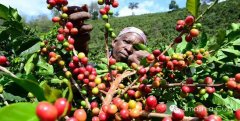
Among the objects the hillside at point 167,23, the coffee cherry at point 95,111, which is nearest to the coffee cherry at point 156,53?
the coffee cherry at point 95,111

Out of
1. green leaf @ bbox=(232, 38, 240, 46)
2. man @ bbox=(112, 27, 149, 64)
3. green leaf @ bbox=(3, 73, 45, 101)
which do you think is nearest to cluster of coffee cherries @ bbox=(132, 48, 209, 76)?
green leaf @ bbox=(232, 38, 240, 46)

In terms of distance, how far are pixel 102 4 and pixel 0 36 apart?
0.67m

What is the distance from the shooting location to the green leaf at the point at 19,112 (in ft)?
2.72

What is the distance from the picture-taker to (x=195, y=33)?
179cm

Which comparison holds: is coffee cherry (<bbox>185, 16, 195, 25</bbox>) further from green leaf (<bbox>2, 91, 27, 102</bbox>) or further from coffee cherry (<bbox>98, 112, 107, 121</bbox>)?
green leaf (<bbox>2, 91, 27, 102</bbox>)

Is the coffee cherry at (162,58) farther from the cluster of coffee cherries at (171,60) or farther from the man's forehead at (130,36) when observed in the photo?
the man's forehead at (130,36)

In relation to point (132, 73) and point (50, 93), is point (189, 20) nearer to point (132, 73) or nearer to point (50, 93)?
point (132, 73)

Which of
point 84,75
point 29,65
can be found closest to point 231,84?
point 84,75

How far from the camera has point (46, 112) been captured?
790mm

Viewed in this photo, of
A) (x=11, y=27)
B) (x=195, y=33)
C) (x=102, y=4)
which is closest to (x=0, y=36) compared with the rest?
(x=11, y=27)

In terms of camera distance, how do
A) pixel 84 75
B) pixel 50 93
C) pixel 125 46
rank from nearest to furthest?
1. pixel 50 93
2. pixel 84 75
3. pixel 125 46

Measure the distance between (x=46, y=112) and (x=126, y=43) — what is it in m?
3.79

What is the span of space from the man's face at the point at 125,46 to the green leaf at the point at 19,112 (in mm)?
3303

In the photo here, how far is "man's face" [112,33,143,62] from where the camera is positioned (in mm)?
4258
